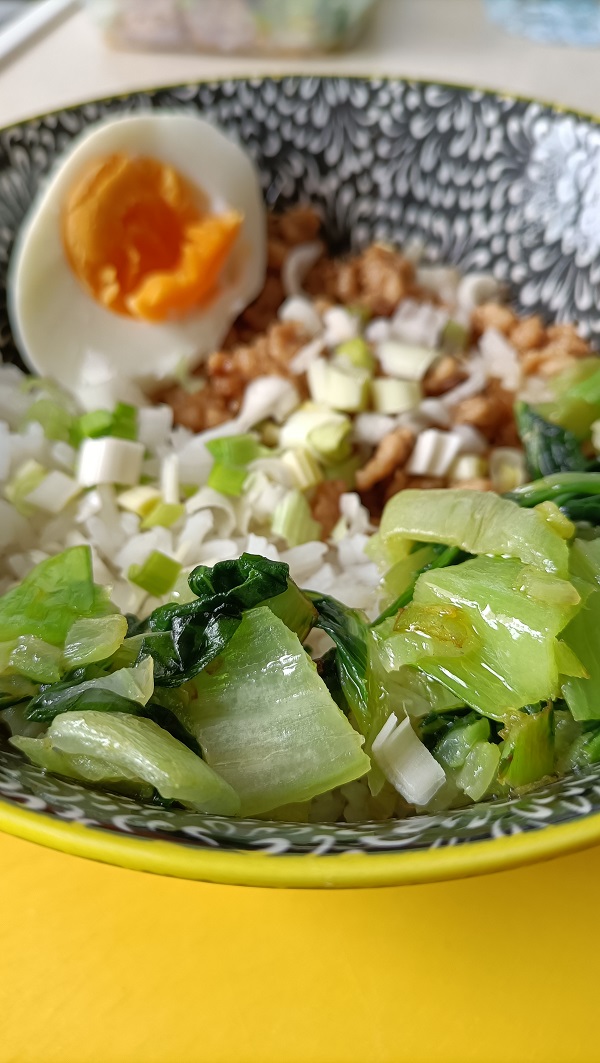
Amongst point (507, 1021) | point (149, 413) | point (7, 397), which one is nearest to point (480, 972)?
point (507, 1021)

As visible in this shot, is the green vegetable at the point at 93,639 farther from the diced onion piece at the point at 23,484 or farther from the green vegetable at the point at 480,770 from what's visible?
the diced onion piece at the point at 23,484

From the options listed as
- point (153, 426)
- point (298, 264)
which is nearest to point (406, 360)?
point (298, 264)

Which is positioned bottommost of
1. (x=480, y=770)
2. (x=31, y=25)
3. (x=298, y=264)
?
(x=480, y=770)

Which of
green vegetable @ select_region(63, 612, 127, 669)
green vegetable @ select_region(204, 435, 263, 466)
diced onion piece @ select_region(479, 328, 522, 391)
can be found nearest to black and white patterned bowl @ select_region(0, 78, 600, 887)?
diced onion piece @ select_region(479, 328, 522, 391)

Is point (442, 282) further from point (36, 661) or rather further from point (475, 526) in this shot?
point (36, 661)

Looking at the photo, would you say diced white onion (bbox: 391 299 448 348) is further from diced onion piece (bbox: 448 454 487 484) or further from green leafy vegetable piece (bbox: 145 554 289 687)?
green leafy vegetable piece (bbox: 145 554 289 687)

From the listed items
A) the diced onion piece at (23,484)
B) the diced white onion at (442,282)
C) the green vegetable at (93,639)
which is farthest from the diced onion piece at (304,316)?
the green vegetable at (93,639)
